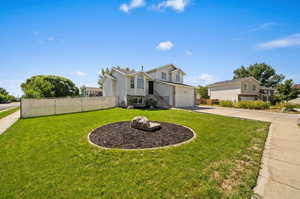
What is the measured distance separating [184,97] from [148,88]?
608cm

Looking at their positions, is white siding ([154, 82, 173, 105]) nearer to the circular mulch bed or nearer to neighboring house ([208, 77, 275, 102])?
the circular mulch bed

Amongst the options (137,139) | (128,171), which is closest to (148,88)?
(137,139)

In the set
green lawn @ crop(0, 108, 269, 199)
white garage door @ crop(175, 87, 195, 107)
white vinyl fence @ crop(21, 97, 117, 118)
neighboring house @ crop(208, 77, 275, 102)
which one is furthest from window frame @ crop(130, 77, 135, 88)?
neighboring house @ crop(208, 77, 275, 102)

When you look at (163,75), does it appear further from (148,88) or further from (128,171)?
(128,171)

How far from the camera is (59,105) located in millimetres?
12938

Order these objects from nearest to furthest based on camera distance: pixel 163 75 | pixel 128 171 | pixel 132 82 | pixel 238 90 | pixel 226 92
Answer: pixel 128 171 < pixel 132 82 < pixel 163 75 < pixel 238 90 < pixel 226 92

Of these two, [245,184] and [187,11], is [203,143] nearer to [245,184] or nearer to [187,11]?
[245,184]

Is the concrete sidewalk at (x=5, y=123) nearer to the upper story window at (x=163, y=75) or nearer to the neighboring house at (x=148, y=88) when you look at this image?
the neighboring house at (x=148, y=88)

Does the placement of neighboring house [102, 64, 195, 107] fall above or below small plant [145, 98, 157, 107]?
above

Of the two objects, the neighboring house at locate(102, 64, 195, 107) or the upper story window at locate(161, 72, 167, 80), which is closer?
the neighboring house at locate(102, 64, 195, 107)

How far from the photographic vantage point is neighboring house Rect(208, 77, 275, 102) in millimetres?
25234

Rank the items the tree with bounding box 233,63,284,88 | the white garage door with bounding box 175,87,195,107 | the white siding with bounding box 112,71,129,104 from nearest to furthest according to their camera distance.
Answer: the white siding with bounding box 112,71,129,104 < the white garage door with bounding box 175,87,195,107 < the tree with bounding box 233,63,284,88

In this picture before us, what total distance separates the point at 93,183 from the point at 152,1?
11.3 metres

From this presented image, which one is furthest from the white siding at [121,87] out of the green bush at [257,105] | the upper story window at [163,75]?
the green bush at [257,105]
